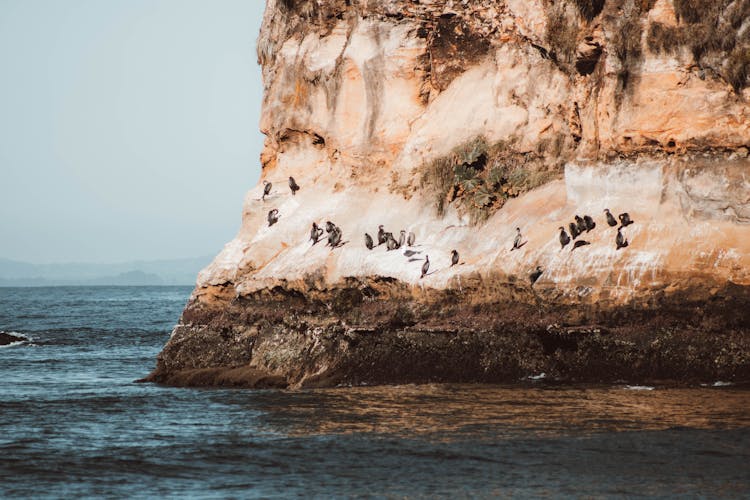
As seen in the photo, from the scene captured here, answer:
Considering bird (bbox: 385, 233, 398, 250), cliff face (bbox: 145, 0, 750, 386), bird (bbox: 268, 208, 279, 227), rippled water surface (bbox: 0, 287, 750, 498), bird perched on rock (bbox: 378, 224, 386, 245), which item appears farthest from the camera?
bird (bbox: 268, 208, 279, 227)

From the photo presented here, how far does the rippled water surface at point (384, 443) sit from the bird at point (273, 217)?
703cm

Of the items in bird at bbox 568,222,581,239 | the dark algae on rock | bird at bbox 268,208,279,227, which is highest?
bird at bbox 268,208,279,227

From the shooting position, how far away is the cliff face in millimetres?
22656

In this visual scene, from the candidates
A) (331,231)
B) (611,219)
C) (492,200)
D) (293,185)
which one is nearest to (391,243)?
(331,231)

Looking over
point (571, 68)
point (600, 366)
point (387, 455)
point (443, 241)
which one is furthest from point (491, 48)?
point (387, 455)

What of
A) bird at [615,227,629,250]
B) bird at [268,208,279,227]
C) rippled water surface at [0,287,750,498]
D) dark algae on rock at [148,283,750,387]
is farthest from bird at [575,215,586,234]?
bird at [268,208,279,227]

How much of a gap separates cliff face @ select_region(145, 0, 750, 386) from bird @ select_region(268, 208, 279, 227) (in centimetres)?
12

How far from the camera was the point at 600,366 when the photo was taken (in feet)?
76.0

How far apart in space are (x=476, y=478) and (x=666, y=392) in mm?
7289

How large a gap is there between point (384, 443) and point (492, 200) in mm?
10313

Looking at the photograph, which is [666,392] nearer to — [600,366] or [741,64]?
[600,366]

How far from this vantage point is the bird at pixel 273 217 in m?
31.6

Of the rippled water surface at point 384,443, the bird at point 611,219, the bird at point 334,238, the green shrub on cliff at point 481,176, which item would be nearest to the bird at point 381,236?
the bird at point 334,238

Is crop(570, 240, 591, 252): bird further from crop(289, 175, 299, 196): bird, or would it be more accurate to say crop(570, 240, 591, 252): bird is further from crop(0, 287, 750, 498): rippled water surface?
crop(289, 175, 299, 196): bird
